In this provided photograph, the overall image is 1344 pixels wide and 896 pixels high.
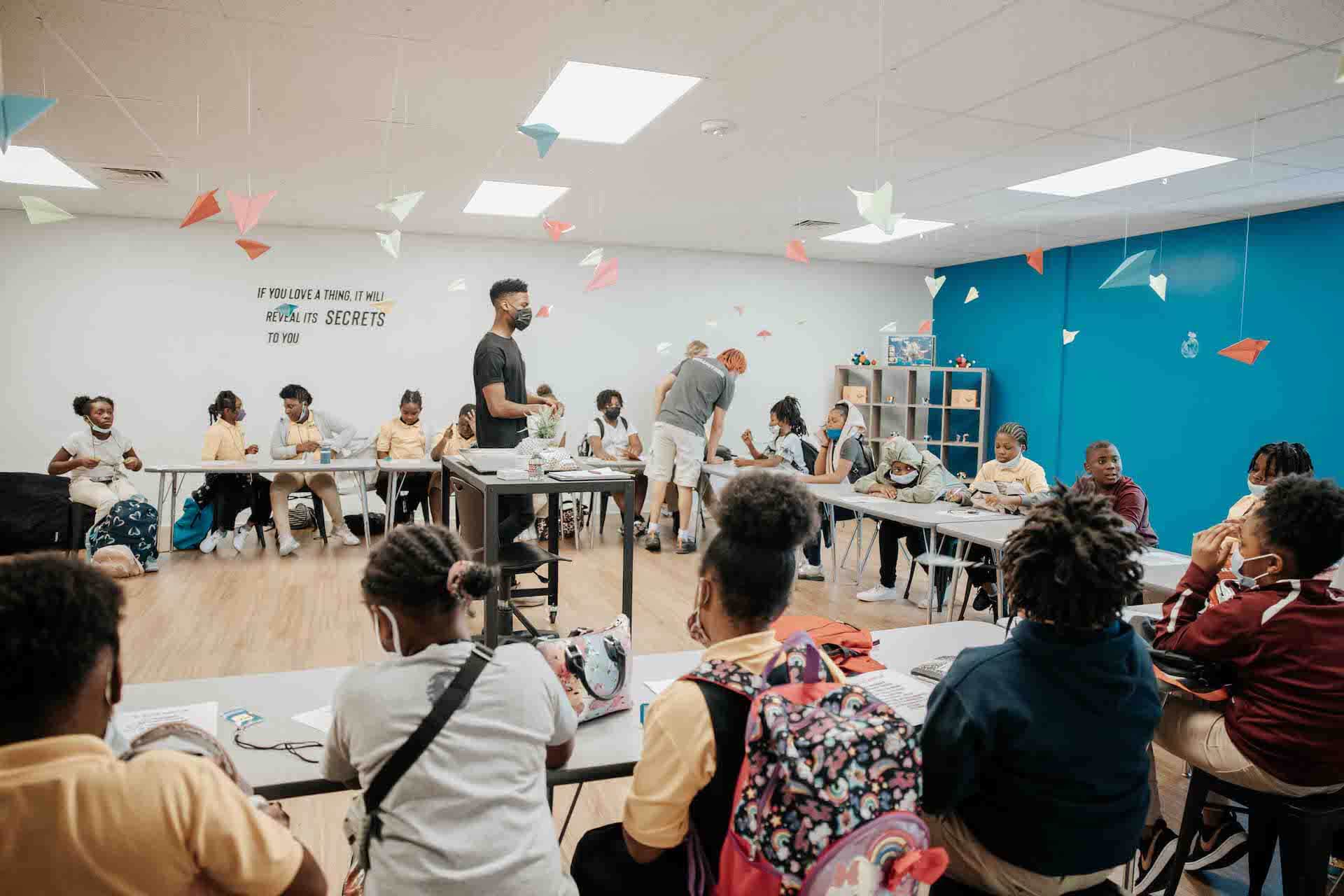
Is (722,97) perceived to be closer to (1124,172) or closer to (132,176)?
(1124,172)

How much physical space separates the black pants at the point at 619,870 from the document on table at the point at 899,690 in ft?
1.94

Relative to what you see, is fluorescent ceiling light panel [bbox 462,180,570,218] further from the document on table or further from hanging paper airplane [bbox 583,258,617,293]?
the document on table

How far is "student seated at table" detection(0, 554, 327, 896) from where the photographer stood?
92cm

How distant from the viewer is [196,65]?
366 centimetres

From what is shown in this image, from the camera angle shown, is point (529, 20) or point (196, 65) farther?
point (196, 65)

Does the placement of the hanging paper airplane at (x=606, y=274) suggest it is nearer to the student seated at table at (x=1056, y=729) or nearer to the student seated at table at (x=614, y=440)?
the student seated at table at (x=614, y=440)

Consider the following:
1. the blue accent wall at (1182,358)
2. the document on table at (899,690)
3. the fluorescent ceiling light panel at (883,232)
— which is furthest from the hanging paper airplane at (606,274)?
the document on table at (899,690)

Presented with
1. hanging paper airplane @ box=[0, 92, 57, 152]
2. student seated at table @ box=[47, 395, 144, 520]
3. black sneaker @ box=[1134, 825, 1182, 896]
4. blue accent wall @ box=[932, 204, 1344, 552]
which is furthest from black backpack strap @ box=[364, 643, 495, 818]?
blue accent wall @ box=[932, 204, 1344, 552]

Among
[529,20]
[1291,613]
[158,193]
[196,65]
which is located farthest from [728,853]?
[158,193]

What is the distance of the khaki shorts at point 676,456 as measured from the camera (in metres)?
6.74

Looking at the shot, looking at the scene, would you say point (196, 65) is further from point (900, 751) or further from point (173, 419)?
point (173, 419)

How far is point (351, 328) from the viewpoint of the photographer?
8047 millimetres

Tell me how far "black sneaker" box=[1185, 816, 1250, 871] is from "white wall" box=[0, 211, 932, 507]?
274 inches

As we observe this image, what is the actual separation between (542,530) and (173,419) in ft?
11.6
